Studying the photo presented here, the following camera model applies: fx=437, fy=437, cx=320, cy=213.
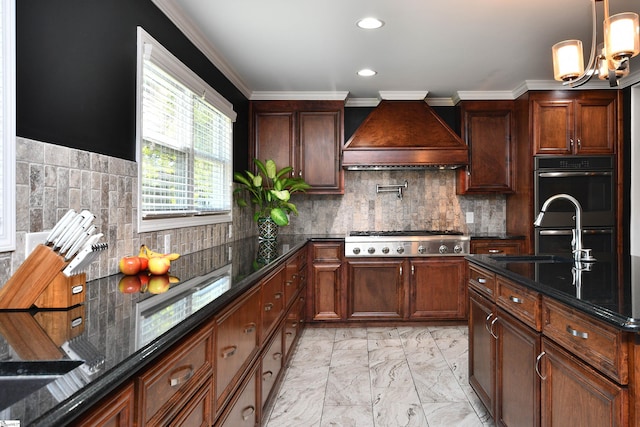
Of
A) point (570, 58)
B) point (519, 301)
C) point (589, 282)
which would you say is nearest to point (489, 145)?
point (570, 58)

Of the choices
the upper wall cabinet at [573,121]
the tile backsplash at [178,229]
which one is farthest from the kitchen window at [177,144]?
the upper wall cabinet at [573,121]

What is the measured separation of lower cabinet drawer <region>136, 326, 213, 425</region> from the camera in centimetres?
102

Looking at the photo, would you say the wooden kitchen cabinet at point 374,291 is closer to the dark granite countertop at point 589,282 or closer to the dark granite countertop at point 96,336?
the dark granite countertop at point 589,282

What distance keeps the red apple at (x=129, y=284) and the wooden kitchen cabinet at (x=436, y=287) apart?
3.17 metres

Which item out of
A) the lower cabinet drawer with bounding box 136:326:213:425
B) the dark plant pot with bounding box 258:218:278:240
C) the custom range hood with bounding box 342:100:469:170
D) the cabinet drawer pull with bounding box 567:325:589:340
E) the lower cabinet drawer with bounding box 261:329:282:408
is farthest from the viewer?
the custom range hood with bounding box 342:100:469:170

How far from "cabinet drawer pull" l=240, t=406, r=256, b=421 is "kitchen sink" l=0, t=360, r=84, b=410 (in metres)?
1.27

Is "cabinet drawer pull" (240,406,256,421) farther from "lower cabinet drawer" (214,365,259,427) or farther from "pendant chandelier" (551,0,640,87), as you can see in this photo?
"pendant chandelier" (551,0,640,87)

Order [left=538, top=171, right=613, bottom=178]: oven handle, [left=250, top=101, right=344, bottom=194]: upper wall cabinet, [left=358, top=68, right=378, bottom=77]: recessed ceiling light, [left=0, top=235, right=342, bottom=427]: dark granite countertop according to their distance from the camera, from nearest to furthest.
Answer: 1. [left=0, top=235, right=342, bottom=427]: dark granite countertop
2. [left=358, top=68, right=378, bottom=77]: recessed ceiling light
3. [left=538, top=171, right=613, bottom=178]: oven handle
4. [left=250, top=101, right=344, bottom=194]: upper wall cabinet

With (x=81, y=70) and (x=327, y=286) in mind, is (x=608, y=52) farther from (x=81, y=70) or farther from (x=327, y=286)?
(x=327, y=286)

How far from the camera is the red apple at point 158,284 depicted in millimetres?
1642

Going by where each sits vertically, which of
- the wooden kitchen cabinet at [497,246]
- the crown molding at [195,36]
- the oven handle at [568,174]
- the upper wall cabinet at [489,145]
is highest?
the crown molding at [195,36]

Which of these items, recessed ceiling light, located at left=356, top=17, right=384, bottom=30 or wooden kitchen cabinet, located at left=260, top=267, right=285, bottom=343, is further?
recessed ceiling light, located at left=356, top=17, right=384, bottom=30

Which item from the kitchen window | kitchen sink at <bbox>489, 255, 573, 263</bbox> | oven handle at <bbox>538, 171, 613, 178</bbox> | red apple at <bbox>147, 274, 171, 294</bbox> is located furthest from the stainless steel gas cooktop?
red apple at <bbox>147, 274, 171, 294</bbox>

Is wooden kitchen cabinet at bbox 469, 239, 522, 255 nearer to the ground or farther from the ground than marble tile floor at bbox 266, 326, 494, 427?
farther from the ground
